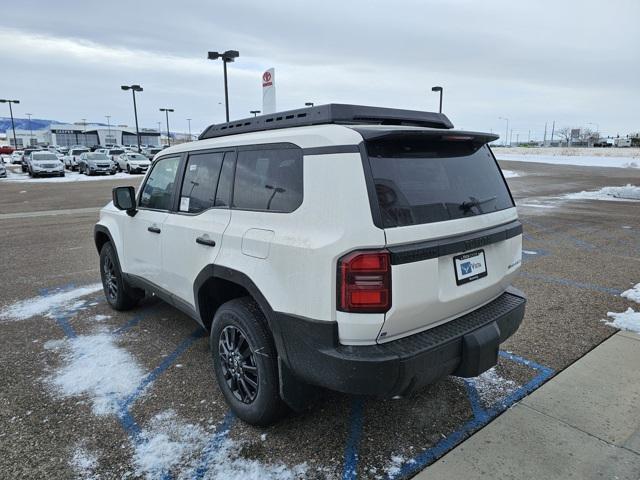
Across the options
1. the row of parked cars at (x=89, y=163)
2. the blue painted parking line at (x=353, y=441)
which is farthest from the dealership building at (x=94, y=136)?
the blue painted parking line at (x=353, y=441)

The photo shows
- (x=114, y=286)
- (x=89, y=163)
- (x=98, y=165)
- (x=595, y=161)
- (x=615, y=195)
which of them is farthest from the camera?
(x=595, y=161)

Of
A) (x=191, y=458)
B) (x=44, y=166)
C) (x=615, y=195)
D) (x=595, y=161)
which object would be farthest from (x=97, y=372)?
(x=595, y=161)

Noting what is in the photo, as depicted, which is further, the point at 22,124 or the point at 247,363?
the point at 22,124

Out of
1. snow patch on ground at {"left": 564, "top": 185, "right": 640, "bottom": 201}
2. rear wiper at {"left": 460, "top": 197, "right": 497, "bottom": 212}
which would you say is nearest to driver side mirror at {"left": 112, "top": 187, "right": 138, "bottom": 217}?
rear wiper at {"left": 460, "top": 197, "right": 497, "bottom": 212}

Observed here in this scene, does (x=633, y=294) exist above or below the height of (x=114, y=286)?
below

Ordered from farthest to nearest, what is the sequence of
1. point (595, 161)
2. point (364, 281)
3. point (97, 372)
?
1. point (595, 161)
2. point (97, 372)
3. point (364, 281)

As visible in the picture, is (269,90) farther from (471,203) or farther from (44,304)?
(471,203)

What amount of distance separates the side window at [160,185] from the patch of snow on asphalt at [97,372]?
4.39ft

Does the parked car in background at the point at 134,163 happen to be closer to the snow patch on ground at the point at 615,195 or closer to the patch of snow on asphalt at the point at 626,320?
the snow patch on ground at the point at 615,195

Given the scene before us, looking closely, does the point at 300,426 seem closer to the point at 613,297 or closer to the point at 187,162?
the point at 187,162

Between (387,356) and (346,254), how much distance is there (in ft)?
1.80

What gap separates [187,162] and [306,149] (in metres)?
1.54

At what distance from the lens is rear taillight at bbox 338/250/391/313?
2.23 m

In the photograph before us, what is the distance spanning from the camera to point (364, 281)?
2.23m
